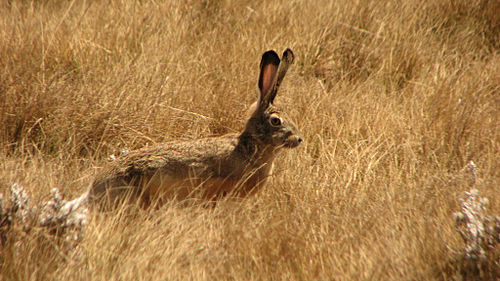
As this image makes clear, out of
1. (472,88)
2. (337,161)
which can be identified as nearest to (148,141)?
(337,161)

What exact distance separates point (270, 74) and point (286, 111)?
85cm

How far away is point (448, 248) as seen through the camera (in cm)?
304

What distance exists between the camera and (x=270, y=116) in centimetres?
442

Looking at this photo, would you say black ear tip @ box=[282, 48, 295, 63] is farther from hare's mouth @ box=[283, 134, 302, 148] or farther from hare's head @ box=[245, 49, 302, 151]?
hare's mouth @ box=[283, 134, 302, 148]

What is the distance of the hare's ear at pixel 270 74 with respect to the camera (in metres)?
4.41

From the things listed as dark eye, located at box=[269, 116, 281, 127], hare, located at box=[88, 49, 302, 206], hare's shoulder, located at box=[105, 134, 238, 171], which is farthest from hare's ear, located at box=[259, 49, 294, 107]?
hare's shoulder, located at box=[105, 134, 238, 171]

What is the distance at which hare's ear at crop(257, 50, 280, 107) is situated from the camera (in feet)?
14.4

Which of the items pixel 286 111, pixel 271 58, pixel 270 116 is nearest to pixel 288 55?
pixel 271 58

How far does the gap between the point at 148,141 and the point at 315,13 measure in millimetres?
2737

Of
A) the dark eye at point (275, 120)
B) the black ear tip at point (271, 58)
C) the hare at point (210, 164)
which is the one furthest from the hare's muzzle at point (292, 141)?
the black ear tip at point (271, 58)

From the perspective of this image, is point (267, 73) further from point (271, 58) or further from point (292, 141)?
point (292, 141)

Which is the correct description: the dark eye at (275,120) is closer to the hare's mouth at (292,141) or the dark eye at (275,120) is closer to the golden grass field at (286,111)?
the hare's mouth at (292,141)

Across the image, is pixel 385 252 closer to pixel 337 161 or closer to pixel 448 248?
pixel 448 248

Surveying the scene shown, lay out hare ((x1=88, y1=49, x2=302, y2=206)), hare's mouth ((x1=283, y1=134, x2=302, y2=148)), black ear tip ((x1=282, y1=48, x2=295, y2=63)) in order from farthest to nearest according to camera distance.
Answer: black ear tip ((x1=282, y1=48, x2=295, y2=63)), hare's mouth ((x1=283, y1=134, x2=302, y2=148)), hare ((x1=88, y1=49, x2=302, y2=206))
